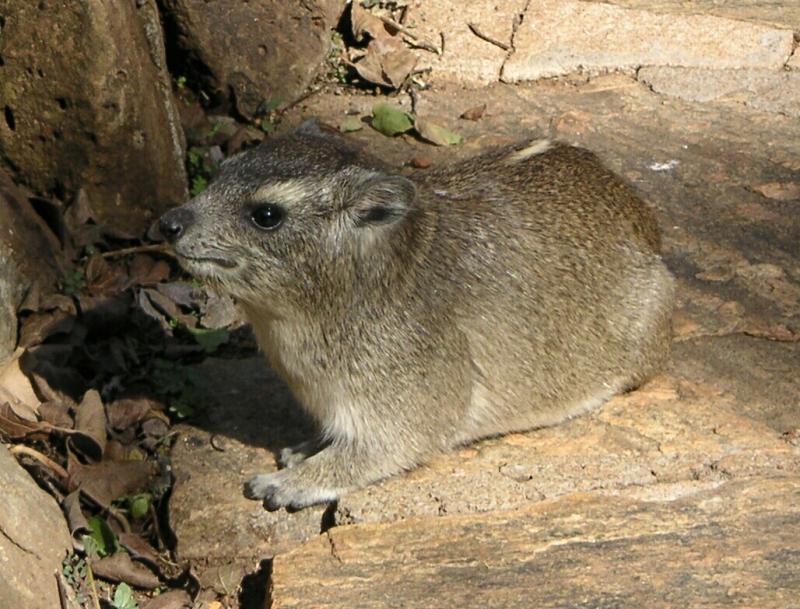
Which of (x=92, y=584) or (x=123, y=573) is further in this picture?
(x=123, y=573)

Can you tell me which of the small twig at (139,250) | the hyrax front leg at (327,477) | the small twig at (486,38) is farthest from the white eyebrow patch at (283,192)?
the small twig at (486,38)

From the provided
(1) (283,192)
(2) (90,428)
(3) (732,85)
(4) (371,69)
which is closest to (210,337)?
(2) (90,428)

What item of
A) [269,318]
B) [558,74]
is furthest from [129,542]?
[558,74]

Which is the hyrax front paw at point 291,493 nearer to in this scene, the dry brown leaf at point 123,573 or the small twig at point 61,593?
the dry brown leaf at point 123,573

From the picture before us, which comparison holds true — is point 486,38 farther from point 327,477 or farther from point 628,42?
point 327,477

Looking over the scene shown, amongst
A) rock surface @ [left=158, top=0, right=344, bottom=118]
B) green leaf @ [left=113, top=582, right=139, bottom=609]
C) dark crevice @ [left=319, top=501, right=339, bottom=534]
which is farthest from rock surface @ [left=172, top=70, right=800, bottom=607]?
rock surface @ [left=158, top=0, right=344, bottom=118]

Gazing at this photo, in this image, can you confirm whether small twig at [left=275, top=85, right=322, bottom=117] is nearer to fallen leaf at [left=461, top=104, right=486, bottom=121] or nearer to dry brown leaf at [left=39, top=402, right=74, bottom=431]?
fallen leaf at [left=461, top=104, right=486, bottom=121]
